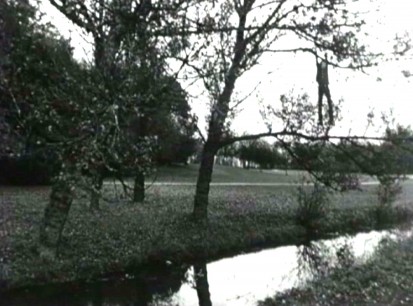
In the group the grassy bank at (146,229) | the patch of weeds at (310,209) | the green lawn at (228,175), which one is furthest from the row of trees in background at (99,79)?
the green lawn at (228,175)

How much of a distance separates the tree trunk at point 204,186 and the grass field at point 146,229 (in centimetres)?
39

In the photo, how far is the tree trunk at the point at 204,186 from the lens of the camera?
66.9ft

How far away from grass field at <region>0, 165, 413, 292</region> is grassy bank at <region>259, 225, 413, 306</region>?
3.99 m

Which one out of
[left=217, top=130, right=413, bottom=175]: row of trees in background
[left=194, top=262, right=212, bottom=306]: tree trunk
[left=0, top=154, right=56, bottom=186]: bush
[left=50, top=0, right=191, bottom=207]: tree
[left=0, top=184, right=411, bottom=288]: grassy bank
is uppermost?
[left=50, top=0, right=191, bottom=207]: tree

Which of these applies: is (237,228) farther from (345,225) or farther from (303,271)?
(345,225)

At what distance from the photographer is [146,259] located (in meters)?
15.9

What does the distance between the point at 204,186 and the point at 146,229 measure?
3691mm

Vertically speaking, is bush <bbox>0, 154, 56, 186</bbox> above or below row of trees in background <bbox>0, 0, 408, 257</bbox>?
below

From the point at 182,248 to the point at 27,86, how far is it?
9.32m

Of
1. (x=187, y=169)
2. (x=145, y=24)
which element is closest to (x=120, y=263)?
(x=145, y=24)

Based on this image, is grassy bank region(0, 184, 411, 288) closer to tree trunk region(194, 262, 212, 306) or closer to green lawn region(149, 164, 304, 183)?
tree trunk region(194, 262, 212, 306)

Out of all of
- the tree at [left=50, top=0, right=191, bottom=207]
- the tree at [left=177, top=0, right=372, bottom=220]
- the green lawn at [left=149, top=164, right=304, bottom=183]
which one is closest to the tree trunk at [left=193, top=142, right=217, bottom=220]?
the tree at [left=177, top=0, right=372, bottom=220]

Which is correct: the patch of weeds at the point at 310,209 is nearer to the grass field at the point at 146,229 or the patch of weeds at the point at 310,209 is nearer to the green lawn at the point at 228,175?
the grass field at the point at 146,229

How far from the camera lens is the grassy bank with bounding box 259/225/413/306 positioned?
33.3 feet
